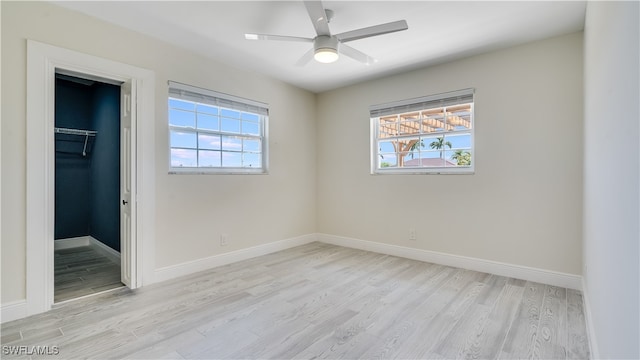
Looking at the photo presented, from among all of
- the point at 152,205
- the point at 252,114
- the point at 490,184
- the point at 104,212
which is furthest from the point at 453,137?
the point at 104,212

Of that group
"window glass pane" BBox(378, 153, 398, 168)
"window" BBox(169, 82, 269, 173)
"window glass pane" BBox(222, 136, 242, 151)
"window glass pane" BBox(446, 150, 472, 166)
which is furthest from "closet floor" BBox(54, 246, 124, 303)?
"window glass pane" BBox(446, 150, 472, 166)

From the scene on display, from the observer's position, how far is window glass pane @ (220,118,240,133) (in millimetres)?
3830

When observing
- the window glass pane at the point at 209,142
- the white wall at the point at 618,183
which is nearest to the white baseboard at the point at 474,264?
the white wall at the point at 618,183

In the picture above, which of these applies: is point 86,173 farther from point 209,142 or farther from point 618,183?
point 618,183

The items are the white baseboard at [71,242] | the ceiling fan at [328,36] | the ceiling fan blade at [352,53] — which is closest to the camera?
the ceiling fan at [328,36]

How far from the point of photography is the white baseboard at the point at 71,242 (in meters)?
4.51

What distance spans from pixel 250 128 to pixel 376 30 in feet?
7.74

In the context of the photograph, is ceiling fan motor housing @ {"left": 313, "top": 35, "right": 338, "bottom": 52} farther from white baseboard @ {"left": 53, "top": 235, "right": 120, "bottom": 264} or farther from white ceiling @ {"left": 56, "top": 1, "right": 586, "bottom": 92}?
white baseboard @ {"left": 53, "top": 235, "right": 120, "bottom": 264}

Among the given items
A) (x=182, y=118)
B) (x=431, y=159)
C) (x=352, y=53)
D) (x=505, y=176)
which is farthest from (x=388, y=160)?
(x=182, y=118)

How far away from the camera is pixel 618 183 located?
46.9 inches

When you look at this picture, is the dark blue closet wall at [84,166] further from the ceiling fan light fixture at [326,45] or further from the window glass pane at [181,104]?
the ceiling fan light fixture at [326,45]

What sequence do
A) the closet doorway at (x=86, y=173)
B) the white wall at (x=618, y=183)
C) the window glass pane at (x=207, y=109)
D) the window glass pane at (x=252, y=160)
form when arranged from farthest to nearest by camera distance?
the window glass pane at (x=252, y=160), the closet doorway at (x=86, y=173), the window glass pane at (x=207, y=109), the white wall at (x=618, y=183)

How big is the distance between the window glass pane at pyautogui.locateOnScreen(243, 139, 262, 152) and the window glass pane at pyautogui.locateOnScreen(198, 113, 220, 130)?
18.6 inches

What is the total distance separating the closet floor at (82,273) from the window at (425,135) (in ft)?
11.7
